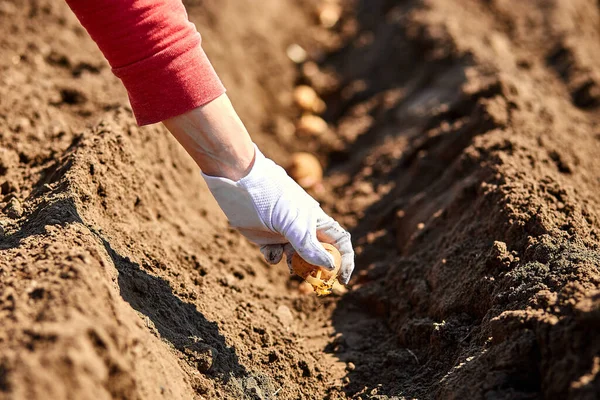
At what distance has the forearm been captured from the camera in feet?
7.60

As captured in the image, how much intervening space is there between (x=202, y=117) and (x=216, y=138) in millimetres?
94

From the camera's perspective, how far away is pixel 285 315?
3039mm

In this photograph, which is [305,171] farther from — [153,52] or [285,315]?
[153,52]

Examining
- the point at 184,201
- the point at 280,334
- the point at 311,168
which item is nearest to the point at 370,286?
the point at 280,334

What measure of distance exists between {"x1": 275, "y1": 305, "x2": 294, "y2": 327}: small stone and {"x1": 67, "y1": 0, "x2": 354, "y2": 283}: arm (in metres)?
0.44

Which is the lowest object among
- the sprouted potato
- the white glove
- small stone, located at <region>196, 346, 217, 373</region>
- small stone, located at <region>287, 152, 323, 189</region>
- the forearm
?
small stone, located at <region>287, 152, 323, 189</region>

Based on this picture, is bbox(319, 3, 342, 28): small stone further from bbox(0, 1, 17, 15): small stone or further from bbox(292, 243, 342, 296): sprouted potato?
bbox(292, 243, 342, 296): sprouted potato

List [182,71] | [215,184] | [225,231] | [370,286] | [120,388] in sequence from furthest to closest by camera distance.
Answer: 1. [225,231]
2. [370,286]
3. [215,184]
4. [182,71]
5. [120,388]

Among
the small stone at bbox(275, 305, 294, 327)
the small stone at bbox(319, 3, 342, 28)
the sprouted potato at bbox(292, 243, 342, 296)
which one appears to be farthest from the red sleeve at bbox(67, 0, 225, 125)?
the small stone at bbox(319, 3, 342, 28)

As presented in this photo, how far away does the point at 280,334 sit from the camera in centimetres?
281

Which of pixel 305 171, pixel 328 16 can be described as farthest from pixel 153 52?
pixel 328 16

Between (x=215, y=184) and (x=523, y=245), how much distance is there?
1.34m

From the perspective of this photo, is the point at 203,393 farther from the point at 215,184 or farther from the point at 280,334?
the point at 215,184

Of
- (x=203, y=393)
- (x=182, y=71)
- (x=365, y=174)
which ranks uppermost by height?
(x=182, y=71)
